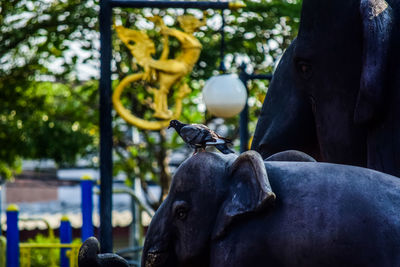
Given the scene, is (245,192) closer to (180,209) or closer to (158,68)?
(180,209)

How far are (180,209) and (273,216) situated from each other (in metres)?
0.22

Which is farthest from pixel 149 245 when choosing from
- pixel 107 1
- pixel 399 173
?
pixel 107 1

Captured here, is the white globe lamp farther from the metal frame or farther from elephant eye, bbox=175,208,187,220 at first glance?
elephant eye, bbox=175,208,187,220

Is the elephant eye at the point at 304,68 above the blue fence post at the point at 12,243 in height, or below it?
above

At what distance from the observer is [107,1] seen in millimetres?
8008

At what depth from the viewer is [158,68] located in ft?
30.1

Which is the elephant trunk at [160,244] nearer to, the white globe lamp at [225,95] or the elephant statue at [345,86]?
the elephant statue at [345,86]

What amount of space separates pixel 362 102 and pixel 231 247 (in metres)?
0.57

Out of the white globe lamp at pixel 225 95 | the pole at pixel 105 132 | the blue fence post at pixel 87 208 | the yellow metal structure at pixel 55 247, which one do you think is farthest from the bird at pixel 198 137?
the blue fence post at pixel 87 208

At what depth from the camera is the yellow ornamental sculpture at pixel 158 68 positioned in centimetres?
885

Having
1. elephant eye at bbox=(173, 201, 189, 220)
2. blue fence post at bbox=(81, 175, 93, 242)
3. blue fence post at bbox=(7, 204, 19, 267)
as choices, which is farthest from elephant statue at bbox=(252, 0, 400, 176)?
blue fence post at bbox=(7, 204, 19, 267)

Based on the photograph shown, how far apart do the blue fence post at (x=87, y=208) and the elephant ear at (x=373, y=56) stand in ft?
25.1

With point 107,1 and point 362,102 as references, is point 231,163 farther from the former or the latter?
point 107,1

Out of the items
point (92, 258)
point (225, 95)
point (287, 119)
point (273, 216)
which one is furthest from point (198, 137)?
point (225, 95)
